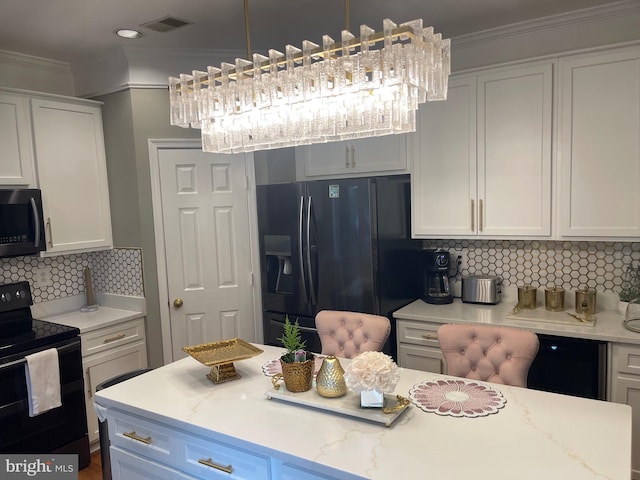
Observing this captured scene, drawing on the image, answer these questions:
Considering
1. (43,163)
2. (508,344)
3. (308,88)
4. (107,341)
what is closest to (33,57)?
(43,163)

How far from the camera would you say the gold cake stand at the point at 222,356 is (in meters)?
2.08

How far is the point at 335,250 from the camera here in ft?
10.2

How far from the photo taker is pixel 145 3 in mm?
2414

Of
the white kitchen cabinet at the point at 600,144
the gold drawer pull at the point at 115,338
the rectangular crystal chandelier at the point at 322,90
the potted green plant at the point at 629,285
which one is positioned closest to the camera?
the rectangular crystal chandelier at the point at 322,90

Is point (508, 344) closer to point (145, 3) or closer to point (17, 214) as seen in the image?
point (145, 3)

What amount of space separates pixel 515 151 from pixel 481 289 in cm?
91

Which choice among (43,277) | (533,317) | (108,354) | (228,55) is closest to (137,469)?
(108,354)

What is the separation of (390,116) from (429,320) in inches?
63.2

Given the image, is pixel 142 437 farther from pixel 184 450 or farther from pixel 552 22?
pixel 552 22

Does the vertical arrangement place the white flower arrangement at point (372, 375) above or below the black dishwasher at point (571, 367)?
Result: above

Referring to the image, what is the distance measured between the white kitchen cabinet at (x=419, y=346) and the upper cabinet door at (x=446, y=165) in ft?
2.00

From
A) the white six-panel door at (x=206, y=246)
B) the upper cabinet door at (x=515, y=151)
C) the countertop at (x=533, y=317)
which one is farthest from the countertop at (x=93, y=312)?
the upper cabinet door at (x=515, y=151)

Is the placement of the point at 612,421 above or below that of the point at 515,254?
Answer: below

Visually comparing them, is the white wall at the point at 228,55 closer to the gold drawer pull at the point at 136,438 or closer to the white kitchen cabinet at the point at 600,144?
the white kitchen cabinet at the point at 600,144
